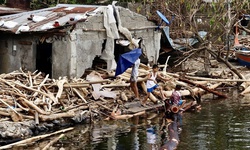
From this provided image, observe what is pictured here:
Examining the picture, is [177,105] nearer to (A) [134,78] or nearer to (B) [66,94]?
(A) [134,78]

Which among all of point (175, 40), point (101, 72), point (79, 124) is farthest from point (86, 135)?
point (175, 40)

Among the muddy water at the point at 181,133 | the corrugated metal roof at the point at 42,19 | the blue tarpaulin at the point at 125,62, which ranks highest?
the corrugated metal roof at the point at 42,19

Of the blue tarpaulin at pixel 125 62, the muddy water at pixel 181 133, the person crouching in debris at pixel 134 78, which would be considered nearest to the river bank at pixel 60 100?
the person crouching in debris at pixel 134 78

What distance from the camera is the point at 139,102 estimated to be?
18516mm

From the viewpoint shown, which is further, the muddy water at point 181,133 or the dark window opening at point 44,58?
the dark window opening at point 44,58

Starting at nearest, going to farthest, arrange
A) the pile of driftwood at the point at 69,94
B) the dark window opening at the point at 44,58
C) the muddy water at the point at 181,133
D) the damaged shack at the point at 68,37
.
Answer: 1. the muddy water at the point at 181,133
2. the pile of driftwood at the point at 69,94
3. the damaged shack at the point at 68,37
4. the dark window opening at the point at 44,58

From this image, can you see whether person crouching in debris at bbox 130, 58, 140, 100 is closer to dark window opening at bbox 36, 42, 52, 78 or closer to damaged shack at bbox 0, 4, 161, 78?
damaged shack at bbox 0, 4, 161, 78

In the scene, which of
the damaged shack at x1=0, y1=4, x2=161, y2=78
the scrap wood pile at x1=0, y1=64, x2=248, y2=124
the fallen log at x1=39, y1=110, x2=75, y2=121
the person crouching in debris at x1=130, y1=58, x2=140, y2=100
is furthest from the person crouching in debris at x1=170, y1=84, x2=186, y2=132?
the damaged shack at x1=0, y1=4, x2=161, y2=78

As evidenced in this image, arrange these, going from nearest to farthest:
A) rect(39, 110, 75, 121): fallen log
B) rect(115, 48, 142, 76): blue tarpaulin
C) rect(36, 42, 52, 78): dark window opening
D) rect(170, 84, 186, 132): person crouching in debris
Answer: rect(39, 110, 75, 121): fallen log < rect(170, 84, 186, 132): person crouching in debris < rect(115, 48, 142, 76): blue tarpaulin < rect(36, 42, 52, 78): dark window opening

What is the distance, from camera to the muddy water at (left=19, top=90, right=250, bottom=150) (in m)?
13.4

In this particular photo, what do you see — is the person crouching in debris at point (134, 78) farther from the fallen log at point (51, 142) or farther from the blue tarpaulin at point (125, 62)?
the fallen log at point (51, 142)

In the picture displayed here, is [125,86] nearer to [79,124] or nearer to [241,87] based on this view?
[79,124]

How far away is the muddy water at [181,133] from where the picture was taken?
13398mm

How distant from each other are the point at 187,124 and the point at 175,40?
12.5 m
